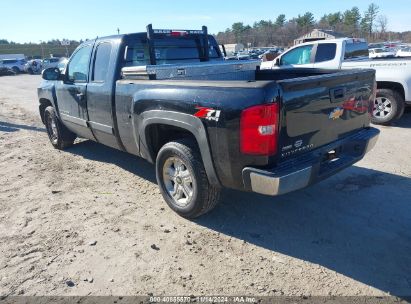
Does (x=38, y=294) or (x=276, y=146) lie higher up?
(x=276, y=146)

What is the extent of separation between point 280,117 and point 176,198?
1626 mm

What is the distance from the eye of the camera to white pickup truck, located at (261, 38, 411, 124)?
7332mm

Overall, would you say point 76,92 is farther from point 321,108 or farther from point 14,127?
point 14,127

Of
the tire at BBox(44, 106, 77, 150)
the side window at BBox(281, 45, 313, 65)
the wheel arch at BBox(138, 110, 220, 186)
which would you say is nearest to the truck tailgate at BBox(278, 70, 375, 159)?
the wheel arch at BBox(138, 110, 220, 186)

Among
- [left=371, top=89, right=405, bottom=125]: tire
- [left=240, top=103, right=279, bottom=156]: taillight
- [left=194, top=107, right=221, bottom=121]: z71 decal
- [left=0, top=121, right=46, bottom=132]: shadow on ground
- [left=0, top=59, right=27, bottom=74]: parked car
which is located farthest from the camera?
[left=0, top=59, right=27, bottom=74]: parked car

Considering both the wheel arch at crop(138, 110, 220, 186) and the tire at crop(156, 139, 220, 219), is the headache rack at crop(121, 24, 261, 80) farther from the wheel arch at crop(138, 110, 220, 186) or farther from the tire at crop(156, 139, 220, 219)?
the tire at crop(156, 139, 220, 219)

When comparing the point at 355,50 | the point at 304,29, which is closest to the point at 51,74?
the point at 355,50

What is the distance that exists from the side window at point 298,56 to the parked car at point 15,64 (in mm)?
33494

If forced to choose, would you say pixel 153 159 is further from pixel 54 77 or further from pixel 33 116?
pixel 33 116

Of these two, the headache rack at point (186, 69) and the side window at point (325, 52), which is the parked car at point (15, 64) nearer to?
the side window at point (325, 52)

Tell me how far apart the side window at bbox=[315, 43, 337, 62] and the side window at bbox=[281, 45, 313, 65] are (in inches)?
11.0

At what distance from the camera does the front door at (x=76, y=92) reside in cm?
527

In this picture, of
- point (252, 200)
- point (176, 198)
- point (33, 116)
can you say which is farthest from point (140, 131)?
point (33, 116)

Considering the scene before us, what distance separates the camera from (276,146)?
303 centimetres
